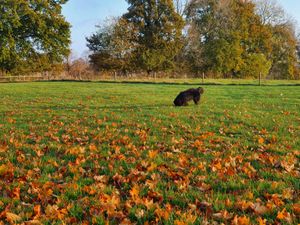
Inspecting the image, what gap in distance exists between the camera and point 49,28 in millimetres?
45969

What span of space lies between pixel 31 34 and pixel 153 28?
18.3 meters

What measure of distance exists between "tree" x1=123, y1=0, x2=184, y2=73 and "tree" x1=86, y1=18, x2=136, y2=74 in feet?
3.83

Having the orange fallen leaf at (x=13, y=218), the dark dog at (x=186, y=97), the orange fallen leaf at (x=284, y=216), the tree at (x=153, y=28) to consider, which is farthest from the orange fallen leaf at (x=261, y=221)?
the tree at (x=153, y=28)

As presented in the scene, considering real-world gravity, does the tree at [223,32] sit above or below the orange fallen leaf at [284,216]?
above

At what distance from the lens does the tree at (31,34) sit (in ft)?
140

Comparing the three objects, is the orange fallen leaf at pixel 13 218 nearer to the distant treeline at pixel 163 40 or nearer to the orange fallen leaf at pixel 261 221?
the orange fallen leaf at pixel 261 221

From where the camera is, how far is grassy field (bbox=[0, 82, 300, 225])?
3.53m

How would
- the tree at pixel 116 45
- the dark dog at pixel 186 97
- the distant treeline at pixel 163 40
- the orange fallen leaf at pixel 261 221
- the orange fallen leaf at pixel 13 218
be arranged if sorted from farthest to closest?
the tree at pixel 116 45 → the distant treeline at pixel 163 40 → the dark dog at pixel 186 97 → the orange fallen leaf at pixel 13 218 → the orange fallen leaf at pixel 261 221

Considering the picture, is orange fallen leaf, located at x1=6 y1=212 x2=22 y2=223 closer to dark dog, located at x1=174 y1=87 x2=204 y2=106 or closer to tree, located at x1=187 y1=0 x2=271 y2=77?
dark dog, located at x1=174 y1=87 x2=204 y2=106

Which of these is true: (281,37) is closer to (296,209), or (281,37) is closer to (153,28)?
(153,28)

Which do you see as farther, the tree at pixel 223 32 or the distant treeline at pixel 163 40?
the tree at pixel 223 32

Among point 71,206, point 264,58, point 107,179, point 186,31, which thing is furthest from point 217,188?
point 264,58

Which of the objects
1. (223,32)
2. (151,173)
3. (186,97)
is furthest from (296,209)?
(223,32)

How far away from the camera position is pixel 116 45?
169ft
